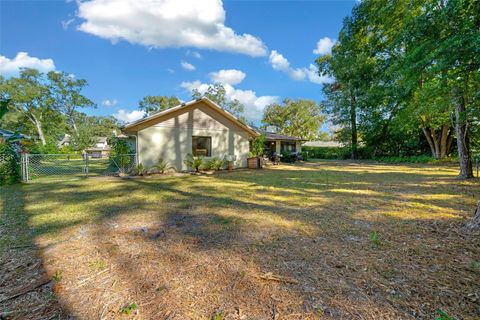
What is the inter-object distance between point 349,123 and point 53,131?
4291 centimetres

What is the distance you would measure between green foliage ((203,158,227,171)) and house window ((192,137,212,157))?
480mm

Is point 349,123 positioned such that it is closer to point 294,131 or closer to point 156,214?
point 294,131

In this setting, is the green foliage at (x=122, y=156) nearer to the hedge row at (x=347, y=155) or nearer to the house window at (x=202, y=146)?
the house window at (x=202, y=146)

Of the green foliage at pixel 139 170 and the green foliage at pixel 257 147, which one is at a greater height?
the green foliage at pixel 257 147

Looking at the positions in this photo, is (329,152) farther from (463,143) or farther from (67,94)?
(67,94)

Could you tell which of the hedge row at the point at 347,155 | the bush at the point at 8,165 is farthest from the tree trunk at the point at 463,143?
the bush at the point at 8,165

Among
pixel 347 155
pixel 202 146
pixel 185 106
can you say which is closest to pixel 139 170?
pixel 202 146

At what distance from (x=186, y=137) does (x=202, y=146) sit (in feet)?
3.78

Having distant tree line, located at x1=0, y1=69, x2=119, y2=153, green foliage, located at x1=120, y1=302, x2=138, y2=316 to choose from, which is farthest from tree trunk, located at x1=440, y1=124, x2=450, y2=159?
distant tree line, located at x1=0, y1=69, x2=119, y2=153

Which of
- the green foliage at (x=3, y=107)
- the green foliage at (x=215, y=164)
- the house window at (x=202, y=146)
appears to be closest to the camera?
the green foliage at (x=3, y=107)

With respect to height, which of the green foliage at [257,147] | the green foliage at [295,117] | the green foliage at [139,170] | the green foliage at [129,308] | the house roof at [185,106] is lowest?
the green foliage at [129,308]

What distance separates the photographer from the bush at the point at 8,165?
26.6ft

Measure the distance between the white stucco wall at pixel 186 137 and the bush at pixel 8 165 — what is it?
14.5 ft

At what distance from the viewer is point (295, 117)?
41156 millimetres
